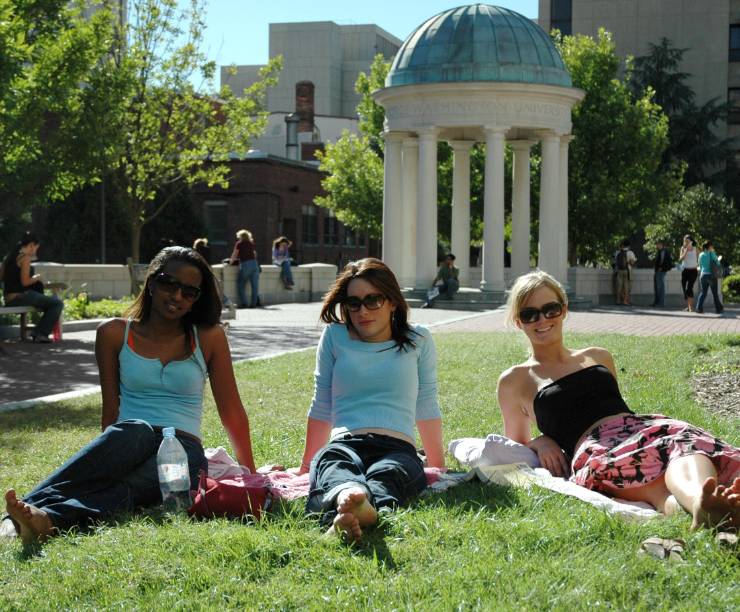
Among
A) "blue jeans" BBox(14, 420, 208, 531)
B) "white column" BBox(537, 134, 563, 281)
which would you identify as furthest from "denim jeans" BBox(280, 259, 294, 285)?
"blue jeans" BBox(14, 420, 208, 531)

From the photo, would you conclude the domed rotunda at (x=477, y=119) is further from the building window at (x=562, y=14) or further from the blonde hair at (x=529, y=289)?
the building window at (x=562, y=14)

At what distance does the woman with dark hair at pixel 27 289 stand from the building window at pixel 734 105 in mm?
61331

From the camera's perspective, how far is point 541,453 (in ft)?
20.3

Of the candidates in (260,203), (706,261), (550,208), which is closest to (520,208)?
(550,208)

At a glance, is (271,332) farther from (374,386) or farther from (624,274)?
(624,274)

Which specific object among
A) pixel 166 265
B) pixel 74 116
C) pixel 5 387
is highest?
pixel 74 116

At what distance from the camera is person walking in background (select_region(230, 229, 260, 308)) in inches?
1137

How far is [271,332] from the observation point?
810 inches

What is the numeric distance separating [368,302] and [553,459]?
129 centimetres

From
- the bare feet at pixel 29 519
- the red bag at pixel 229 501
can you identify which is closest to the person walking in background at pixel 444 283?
the red bag at pixel 229 501

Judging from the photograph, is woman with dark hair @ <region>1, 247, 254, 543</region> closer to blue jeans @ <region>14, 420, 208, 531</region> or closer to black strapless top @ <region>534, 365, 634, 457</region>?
blue jeans @ <region>14, 420, 208, 531</region>

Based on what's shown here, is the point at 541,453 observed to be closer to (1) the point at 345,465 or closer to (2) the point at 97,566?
(1) the point at 345,465

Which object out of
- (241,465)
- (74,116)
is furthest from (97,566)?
(74,116)

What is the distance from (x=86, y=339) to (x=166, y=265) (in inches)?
505
